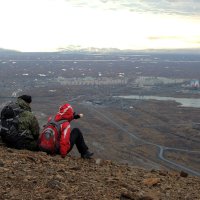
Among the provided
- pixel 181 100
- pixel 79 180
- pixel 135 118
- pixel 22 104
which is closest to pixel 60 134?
pixel 22 104

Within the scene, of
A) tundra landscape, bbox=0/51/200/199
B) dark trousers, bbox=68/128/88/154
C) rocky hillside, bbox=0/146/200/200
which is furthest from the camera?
tundra landscape, bbox=0/51/200/199

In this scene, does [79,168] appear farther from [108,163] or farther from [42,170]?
[108,163]

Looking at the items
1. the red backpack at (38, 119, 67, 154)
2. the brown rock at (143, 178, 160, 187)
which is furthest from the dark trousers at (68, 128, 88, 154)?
the brown rock at (143, 178, 160, 187)

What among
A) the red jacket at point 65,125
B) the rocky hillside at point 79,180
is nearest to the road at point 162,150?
the rocky hillside at point 79,180

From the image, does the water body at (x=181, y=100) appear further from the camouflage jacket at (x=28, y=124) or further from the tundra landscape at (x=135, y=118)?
the camouflage jacket at (x=28, y=124)

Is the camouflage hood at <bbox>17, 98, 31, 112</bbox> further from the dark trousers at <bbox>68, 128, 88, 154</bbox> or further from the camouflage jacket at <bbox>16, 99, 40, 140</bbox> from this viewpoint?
the dark trousers at <bbox>68, 128, 88, 154</bbox>

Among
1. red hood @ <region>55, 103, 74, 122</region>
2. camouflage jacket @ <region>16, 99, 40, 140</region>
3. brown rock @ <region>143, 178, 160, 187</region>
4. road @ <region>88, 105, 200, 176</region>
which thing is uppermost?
red hood @ <region>55, 103, 74, 122</region>

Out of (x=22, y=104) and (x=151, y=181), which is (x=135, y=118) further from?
(x=151, y=181)
